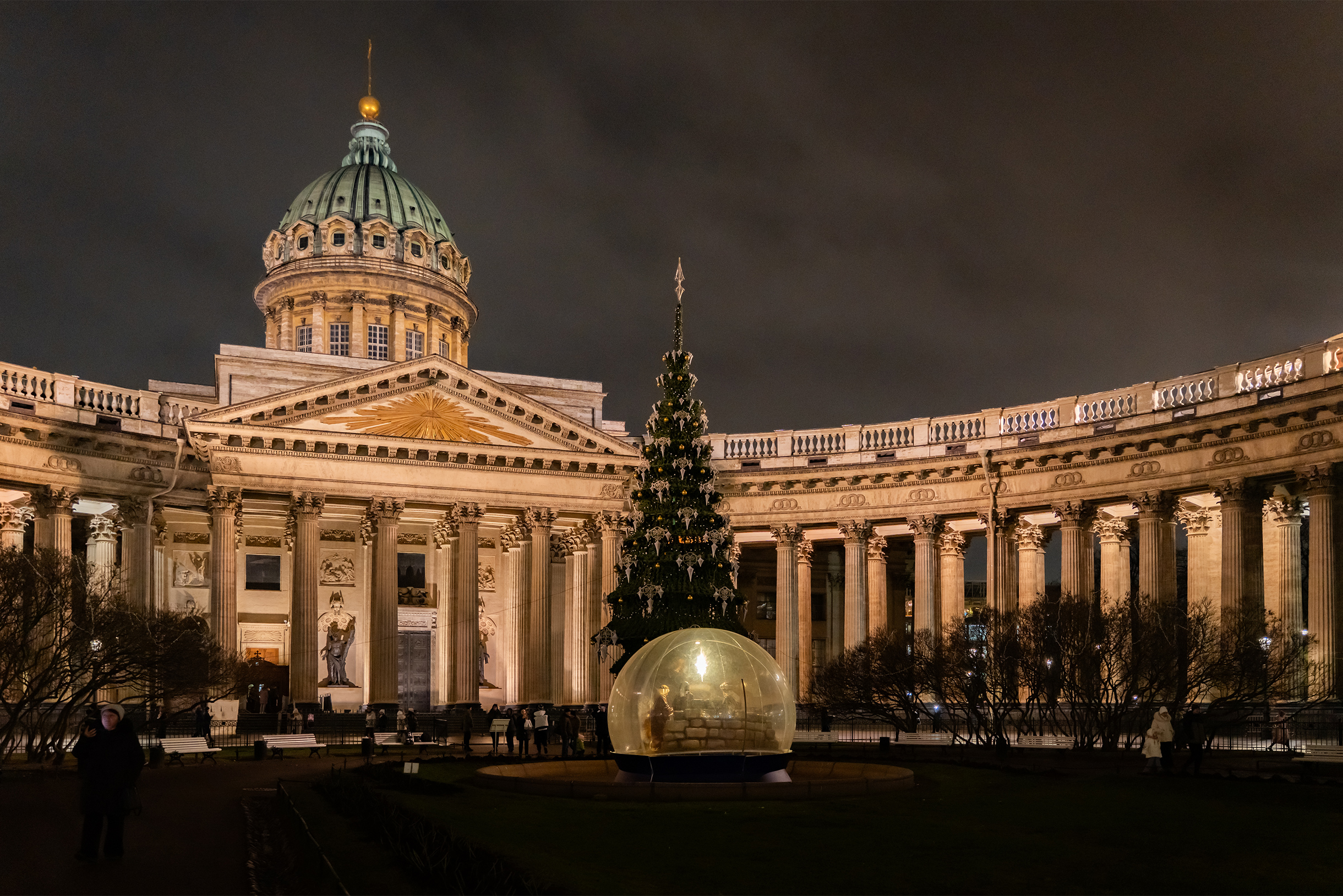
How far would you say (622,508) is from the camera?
178 ft

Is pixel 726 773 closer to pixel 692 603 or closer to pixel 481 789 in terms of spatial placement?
pixel 481 789

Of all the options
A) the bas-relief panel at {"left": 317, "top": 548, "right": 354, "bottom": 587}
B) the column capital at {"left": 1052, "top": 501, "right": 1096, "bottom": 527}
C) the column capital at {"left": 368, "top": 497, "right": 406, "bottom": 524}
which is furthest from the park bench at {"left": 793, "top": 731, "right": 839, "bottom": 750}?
the bas-relief panel at {"left": 317, "top": 548, "right": 354, "bottom": 587}

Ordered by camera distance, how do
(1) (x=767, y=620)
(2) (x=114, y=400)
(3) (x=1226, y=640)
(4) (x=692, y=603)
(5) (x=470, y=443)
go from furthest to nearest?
(1) (x=767, y=620)
(5) (x=470, y=443)
(2) (x=114, y=400)
(3) (x=1226, y=640)
(4) (x=692, y=603)

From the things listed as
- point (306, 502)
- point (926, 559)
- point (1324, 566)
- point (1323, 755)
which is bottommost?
point (1323, 755)

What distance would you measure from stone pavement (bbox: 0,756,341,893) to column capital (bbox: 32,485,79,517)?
16.3 m

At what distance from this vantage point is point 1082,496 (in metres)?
46.5

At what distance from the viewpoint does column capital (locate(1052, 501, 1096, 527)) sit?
1838 inches

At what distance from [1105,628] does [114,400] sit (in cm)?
3531

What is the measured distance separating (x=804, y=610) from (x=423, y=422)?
17797mm

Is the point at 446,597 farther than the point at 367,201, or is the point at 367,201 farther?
the point at 367,201

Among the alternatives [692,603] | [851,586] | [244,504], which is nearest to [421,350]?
[244,504]

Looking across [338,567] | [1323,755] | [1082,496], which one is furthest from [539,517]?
[1323,755]

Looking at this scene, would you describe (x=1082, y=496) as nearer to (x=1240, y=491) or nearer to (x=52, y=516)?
(x=1240, y=491)

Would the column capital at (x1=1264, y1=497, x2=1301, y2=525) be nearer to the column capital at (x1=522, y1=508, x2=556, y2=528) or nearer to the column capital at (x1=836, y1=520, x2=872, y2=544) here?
the column capital at (x1=836, y1=520, x2=872, y2=544)
